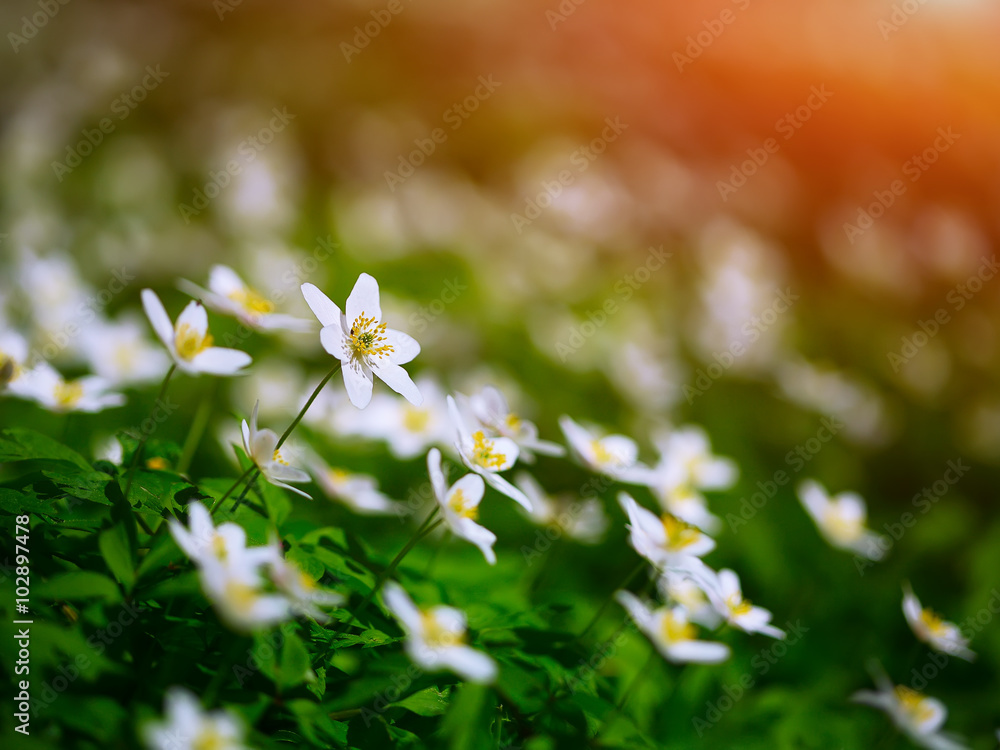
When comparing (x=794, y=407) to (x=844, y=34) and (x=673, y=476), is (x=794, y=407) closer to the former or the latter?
(x=673, y=476)

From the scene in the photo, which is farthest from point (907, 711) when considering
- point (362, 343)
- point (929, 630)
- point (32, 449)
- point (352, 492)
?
point (32, 449)

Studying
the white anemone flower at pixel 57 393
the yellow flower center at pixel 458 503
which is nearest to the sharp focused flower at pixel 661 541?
the yellow flower center at pixel 458 503

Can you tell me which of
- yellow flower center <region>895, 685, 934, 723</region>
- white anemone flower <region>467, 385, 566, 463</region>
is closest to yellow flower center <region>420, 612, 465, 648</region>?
white anemone flower <region>467, 385, 566, 463</region>

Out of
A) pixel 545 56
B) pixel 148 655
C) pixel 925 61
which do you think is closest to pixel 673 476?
pixel 148 655

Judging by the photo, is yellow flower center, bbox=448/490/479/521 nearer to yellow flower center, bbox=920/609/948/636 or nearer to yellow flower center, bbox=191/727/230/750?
yellow flower center, bbox=191/727/230/750

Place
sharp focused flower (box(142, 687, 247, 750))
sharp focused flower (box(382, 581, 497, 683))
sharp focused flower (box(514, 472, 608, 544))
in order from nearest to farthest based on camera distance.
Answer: sharp focused flower (box(142, 687, 247, 750)) < sharp focused flower (box(382, 581, 497, 683)) < sharp focused flower (box(514, 472, 608, 544))

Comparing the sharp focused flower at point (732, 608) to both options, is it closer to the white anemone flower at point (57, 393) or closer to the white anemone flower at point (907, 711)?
the white anemone flower at point (907, 711)

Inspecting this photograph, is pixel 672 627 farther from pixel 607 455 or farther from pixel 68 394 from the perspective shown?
pixel 68 394
